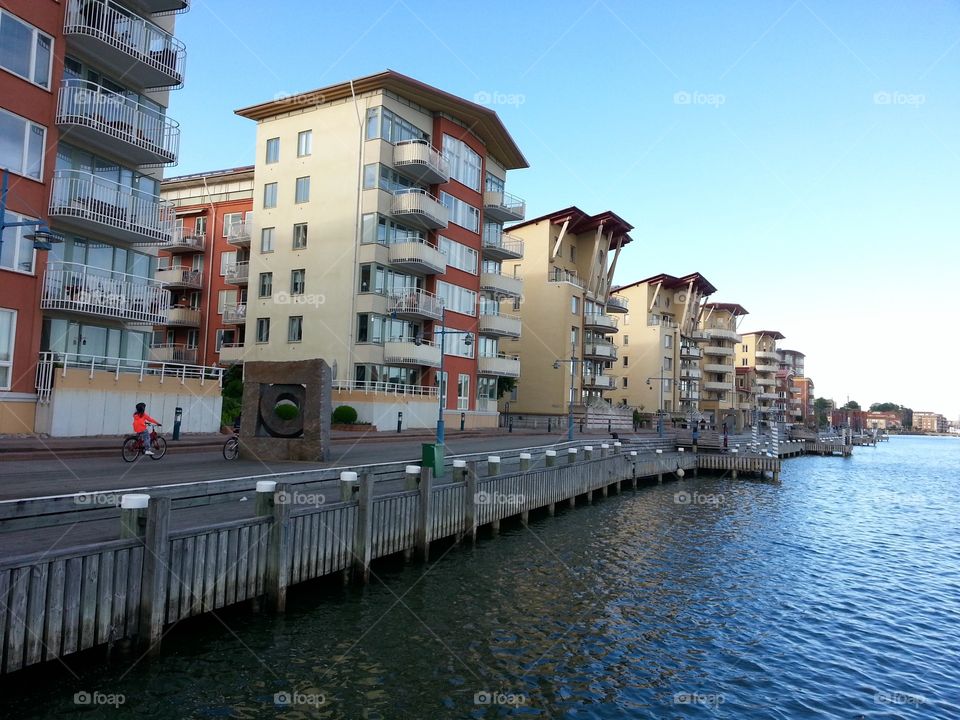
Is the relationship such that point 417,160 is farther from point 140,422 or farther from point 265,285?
point 140,422

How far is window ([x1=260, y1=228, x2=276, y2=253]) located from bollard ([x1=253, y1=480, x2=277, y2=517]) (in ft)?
129

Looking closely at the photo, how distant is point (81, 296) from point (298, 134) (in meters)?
25.7

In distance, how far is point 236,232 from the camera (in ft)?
165

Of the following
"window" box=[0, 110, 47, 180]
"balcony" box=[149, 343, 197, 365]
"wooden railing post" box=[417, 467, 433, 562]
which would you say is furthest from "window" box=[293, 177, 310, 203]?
"wooden railing post" box=[417, 467, 433, 562]

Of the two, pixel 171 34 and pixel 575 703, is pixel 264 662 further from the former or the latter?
pixel 171 34

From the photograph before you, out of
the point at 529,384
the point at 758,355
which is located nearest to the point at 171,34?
the point at 529,384

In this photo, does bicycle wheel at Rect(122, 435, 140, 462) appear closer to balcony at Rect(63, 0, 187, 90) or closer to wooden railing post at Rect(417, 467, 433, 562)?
wooden railing post at Rect(417, 467, 433, 562)

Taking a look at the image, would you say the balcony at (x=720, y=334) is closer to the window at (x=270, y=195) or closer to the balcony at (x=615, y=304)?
the balcony at (x=615, y=304)

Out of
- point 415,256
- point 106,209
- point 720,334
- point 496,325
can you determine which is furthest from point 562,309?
point 720,334

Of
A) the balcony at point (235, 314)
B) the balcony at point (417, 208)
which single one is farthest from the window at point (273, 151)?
the balcony at point (235, 314)

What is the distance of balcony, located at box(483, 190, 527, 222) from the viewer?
176 ft

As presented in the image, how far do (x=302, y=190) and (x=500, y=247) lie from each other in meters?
16.3

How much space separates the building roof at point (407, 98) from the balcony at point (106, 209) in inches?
714

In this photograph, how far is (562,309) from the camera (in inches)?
2689
